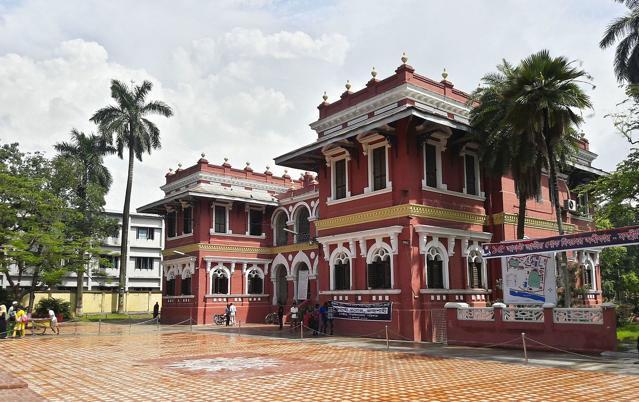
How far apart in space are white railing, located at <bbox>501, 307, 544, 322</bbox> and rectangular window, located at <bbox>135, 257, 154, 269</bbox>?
53.8 m

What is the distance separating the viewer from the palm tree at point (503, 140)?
20.5m

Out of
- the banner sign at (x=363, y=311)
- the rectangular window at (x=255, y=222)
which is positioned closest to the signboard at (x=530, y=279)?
the banner sign at (x=363, y=311)

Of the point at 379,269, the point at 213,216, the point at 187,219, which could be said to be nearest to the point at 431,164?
the point at 379,269

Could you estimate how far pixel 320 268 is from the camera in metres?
25.8

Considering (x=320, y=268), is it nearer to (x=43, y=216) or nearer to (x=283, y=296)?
(x=283, y=296)

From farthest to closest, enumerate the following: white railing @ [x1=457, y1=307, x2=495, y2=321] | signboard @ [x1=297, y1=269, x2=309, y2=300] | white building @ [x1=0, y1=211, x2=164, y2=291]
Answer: white building @ [x1=0, y1=211, x2=164, y2=291] < signboard @ [x1=297, y1=269, x2=309, y2=300] < white railing @ [x1=457, y1=307, x2=495, y2=321]

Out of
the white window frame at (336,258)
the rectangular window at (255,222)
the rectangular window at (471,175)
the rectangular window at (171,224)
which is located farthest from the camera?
the rectangular window at (171,224)

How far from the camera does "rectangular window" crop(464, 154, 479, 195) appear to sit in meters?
24.6

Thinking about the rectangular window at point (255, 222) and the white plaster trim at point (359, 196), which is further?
the rectangular window at point (255, 222)

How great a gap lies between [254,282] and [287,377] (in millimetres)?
24336

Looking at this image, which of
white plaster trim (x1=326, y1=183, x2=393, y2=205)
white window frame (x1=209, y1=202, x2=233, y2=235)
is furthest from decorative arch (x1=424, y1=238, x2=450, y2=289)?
white window frame (x1=209, y1=202, x2=233, y2=235)

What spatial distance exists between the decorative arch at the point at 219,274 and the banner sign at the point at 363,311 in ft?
40.2

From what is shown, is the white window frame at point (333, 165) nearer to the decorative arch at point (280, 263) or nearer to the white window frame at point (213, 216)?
the decorative arch at point (280, 263)

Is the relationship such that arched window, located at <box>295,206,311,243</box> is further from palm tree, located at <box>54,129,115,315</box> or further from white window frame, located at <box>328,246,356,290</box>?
palm tree, located at <box>54,129,115,315</box>
